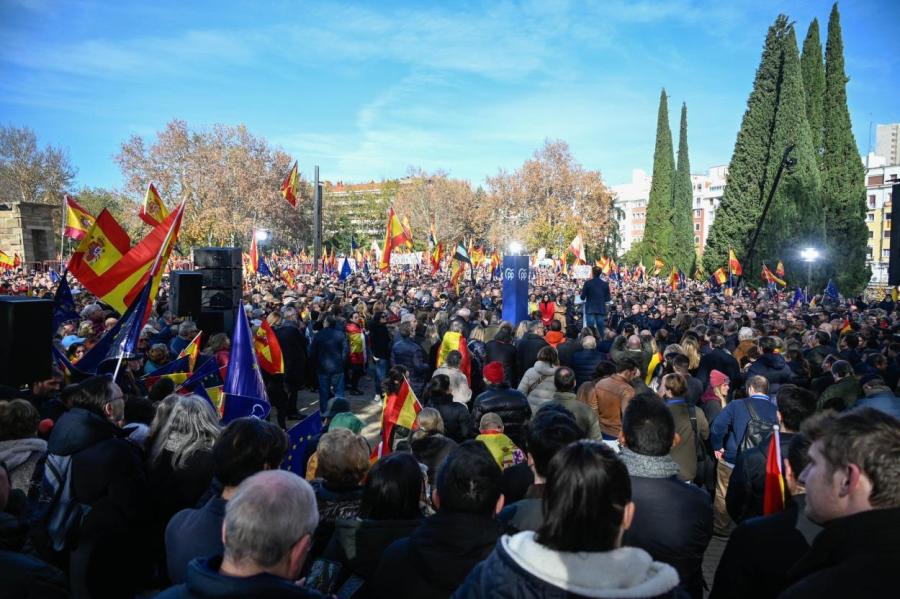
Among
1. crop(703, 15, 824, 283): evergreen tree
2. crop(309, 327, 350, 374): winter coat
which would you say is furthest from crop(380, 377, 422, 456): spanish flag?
crop(703, 15, 824, 283): evergreen tree

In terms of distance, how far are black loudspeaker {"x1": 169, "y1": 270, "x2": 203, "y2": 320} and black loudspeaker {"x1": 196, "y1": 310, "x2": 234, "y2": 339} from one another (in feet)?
1.81

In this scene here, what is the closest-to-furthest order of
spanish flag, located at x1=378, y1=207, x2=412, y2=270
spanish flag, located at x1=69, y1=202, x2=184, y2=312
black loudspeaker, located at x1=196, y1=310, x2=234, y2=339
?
1. spanish flag, located at x1=69, y1=202, x2=184, y2=312
2. black loudspeaker, located at x1=196, y1=310, x2=234, y2=339
3. spanish flag, located at x1=378, y1=207, x2=412, y2=270

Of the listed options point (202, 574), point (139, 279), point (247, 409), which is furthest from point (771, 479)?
point (139, 279)

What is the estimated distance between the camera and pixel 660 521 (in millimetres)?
2893

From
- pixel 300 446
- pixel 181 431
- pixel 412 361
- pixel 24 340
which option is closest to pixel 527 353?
pixel 412 361

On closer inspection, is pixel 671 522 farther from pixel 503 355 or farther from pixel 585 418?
pixel 503 355

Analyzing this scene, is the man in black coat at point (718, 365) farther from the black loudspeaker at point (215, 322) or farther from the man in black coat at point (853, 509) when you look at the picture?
the black loudspeaker at point (215, 322)

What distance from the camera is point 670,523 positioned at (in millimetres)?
2887

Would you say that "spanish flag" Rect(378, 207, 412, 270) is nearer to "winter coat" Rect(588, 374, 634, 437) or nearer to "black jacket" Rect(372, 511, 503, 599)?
"winter coat" Rect(588, 374, 634, 437)

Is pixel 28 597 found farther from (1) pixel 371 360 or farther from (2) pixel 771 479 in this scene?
(1) pixel 371 360

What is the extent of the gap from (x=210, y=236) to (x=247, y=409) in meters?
44.2

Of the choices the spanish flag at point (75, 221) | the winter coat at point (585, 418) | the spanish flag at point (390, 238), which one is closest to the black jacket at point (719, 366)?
the winter coat at point (585, 418)

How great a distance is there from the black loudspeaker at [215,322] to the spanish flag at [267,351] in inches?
135

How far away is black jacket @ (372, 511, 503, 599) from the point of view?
2.55m
